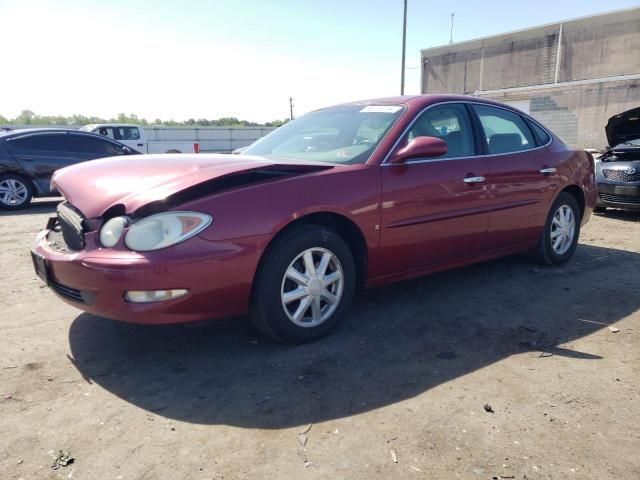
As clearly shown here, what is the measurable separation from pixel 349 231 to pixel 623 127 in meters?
7.13

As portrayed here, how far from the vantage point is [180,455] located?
2057mm

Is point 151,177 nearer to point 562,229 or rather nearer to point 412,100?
point 412,100

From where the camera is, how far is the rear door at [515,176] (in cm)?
413

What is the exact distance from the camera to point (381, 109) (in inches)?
149

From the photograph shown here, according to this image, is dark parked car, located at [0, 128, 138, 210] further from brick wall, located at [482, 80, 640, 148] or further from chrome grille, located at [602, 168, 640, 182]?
brick wall, located at [482, 80, 640, 148]

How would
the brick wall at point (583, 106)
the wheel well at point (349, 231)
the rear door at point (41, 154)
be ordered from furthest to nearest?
1. the brick wall at point (583, 106)
2. the rear door at point (41, 154)
3. the wheel well at point (349, 231)

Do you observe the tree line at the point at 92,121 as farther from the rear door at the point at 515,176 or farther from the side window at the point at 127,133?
the rear door at the point at 515,176

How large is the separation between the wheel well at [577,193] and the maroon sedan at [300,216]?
0.59 metres

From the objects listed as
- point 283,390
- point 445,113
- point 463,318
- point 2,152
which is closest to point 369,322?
point 463,318

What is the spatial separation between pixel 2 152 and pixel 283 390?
8.44 m

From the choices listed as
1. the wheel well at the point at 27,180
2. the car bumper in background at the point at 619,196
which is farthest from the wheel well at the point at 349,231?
the wheel well at the point at 27,180

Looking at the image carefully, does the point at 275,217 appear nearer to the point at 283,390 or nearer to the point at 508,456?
the point at 283,390

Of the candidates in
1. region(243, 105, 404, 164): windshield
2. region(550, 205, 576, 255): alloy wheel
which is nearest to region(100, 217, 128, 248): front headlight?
region(243, 105, 404, 164): windshield

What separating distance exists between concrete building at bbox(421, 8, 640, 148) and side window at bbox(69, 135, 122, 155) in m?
26.2
